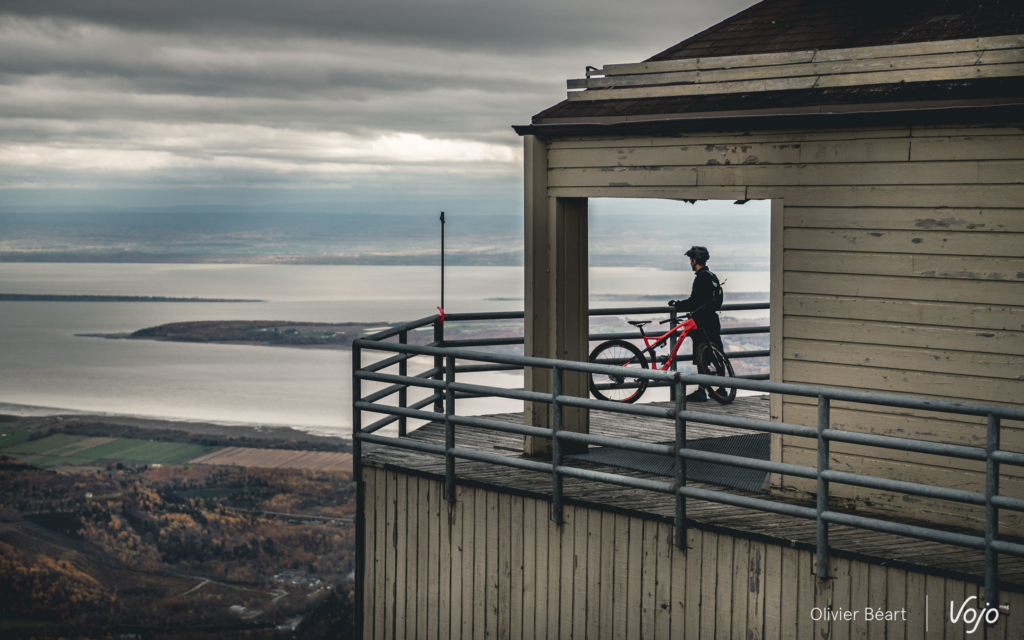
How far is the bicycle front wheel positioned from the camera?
10797 mm

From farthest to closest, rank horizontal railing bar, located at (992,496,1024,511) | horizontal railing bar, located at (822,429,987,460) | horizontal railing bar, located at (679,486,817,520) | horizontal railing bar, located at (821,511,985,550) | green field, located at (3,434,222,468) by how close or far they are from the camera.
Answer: green field, located at (3,434,222,468) → horizontal railing bar, located at (679,486,817,520) → horizontal railing bar, located at (821,511,985,550) → horizontal railing bar, located at (822,429,987,460) → horizontal railing bar, located at (992,496,1024,511)

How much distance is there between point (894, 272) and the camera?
264 inches

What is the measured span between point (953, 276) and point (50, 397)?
712 feet

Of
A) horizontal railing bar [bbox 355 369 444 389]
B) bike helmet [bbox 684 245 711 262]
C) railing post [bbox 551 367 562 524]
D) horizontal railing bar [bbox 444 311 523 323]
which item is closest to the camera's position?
railing post [bbox 551 367 562 524]

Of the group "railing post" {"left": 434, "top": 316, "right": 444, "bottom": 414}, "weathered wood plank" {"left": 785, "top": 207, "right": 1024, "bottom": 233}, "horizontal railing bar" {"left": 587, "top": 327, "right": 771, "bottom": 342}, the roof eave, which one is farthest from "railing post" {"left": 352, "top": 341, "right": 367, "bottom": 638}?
"weathered wood plank" {"left": 785, "top": 207, "right": 1024, "bottom": 233}

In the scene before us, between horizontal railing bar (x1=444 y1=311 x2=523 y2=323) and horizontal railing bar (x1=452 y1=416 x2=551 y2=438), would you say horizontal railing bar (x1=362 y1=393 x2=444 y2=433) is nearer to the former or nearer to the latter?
horizontal railing bar (x1=452 y1=416 x2=551 y2=438)

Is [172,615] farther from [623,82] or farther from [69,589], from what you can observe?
[623,82]

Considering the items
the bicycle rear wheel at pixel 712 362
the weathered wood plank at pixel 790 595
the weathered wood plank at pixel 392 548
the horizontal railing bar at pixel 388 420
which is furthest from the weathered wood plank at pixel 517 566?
the bicycle rear wheel at pixel 712 362

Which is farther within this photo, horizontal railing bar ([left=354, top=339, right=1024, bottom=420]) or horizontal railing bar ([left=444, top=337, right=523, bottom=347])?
horizontal railing bar ([left=444, top=337, right=523, bottom=347])

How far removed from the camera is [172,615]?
421 feet

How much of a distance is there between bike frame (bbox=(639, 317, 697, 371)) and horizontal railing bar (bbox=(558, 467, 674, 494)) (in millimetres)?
4284

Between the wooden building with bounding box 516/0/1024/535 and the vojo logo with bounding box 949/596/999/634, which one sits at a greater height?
the wooden building with bounding box 516/0/1024/535

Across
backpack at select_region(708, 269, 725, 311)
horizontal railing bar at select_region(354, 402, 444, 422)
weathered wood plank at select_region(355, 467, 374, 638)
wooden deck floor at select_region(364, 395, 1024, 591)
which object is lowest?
weathered wood plank at select_region(355, 467, 374, 638)

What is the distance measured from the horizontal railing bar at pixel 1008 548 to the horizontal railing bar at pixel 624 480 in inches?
80.1
